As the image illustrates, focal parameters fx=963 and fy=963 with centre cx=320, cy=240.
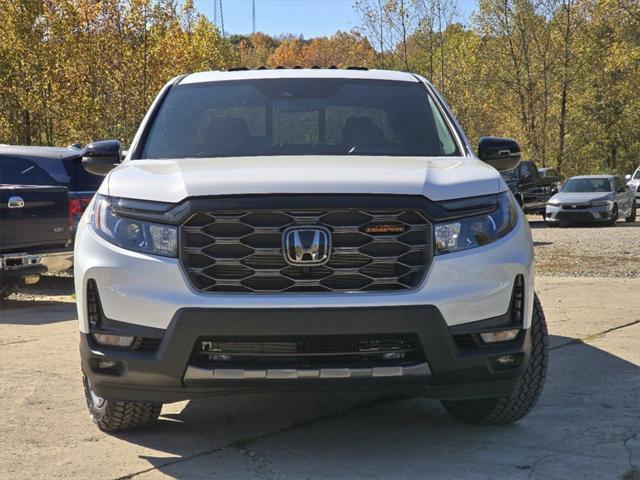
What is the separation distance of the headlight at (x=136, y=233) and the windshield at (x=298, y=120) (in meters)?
0.86

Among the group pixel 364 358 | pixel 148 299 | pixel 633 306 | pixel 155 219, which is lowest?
pixel 633 306

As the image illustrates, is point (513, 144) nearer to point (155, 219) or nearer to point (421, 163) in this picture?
point (421, 163)

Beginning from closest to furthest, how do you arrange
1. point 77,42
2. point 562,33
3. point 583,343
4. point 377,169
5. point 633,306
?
point 377,169 → point 583,343 → point 633,306 → point 77,42 → point 562,33

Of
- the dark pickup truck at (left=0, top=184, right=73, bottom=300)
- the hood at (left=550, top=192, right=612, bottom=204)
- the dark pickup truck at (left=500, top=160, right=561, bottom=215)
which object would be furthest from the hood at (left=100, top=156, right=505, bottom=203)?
the dark pickup truck at (left=500, top=160, right=561, bottom=215)

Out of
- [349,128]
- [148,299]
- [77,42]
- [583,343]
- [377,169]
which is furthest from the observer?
[77,42]

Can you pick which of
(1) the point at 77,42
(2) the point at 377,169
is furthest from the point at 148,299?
(1) the point at 77,42

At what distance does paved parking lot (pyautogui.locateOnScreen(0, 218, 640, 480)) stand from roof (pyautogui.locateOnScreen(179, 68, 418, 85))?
186 cm

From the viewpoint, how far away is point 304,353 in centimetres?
392

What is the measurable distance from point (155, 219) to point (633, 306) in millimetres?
6411

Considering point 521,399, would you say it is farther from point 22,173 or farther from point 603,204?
point 603,204

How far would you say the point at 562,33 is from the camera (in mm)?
47062

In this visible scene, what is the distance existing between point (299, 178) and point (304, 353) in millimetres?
745

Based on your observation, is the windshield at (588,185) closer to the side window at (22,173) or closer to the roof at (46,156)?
the roof at (46,156)

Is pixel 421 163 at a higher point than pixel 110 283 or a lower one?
higher
